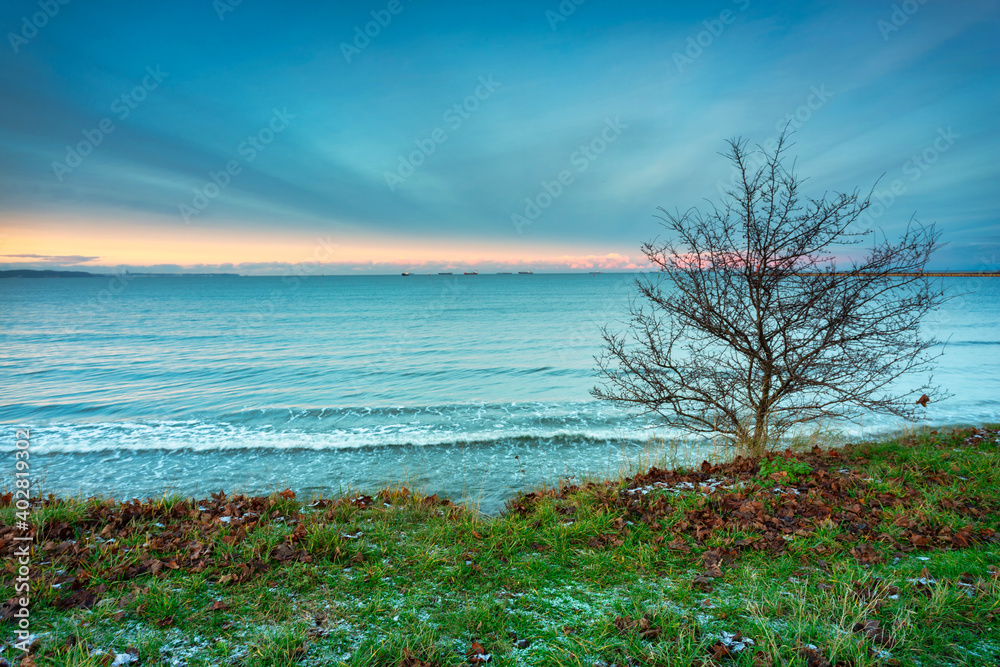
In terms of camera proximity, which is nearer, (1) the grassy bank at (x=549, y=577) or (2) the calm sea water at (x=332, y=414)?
(1) the grassy bank at (x=549, y=577)

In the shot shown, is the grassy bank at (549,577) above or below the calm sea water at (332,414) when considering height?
above

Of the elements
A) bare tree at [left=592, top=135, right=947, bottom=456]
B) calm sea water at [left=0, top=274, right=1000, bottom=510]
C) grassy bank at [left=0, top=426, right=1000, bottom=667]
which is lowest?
calm sea water at [left=0, top=274, right=1000, bottom=510]

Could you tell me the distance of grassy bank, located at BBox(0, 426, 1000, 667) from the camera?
367 centimetres

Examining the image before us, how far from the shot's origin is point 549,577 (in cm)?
498

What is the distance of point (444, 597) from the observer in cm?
461

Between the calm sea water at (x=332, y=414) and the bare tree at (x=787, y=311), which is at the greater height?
the bare tree at (x=787, y=311)

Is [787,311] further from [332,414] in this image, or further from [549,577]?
[332,414]

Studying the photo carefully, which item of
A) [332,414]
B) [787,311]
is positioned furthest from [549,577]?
[332,414]

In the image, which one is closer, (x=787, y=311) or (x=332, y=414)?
(x=787, y=311)

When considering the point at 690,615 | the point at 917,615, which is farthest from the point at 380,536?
the point at 917,615

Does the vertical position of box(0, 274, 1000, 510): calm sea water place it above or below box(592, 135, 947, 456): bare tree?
below

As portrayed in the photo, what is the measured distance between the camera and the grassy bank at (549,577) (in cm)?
367

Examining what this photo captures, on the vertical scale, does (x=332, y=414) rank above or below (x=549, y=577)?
below

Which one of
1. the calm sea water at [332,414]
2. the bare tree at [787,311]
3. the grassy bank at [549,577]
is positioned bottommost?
the calm sea water at [332,414]
